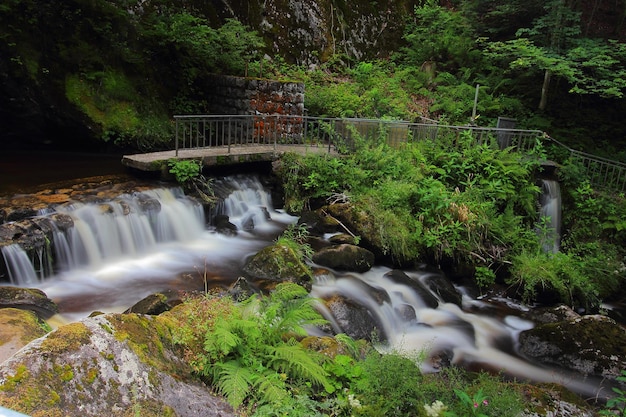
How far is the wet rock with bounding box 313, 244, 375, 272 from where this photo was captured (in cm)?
889

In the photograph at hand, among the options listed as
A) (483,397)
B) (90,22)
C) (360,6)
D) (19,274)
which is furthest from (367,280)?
(360,6)

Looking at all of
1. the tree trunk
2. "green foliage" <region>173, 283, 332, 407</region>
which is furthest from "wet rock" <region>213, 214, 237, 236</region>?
the tree trunk

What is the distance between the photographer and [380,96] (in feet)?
54.5

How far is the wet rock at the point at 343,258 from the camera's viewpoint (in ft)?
29.2

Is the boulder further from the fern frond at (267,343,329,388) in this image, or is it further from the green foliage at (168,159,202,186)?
the green foliage at (168,159,202,186)

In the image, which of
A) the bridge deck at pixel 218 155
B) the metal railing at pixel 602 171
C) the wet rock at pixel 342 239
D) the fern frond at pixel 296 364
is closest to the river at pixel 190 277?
the bridge deck at pixel 218 155

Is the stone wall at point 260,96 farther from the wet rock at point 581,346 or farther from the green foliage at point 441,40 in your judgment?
the wet rock at point 581,346

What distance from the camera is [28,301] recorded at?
19.5 ft

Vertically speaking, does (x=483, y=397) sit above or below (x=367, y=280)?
above

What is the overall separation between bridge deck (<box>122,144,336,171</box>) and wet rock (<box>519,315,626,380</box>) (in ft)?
22.4

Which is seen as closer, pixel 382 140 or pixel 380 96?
pixel 382 140

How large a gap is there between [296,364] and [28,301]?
4.12 meters

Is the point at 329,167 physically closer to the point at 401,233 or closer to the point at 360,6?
the point at 401,233

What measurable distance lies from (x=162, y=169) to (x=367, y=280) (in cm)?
534
